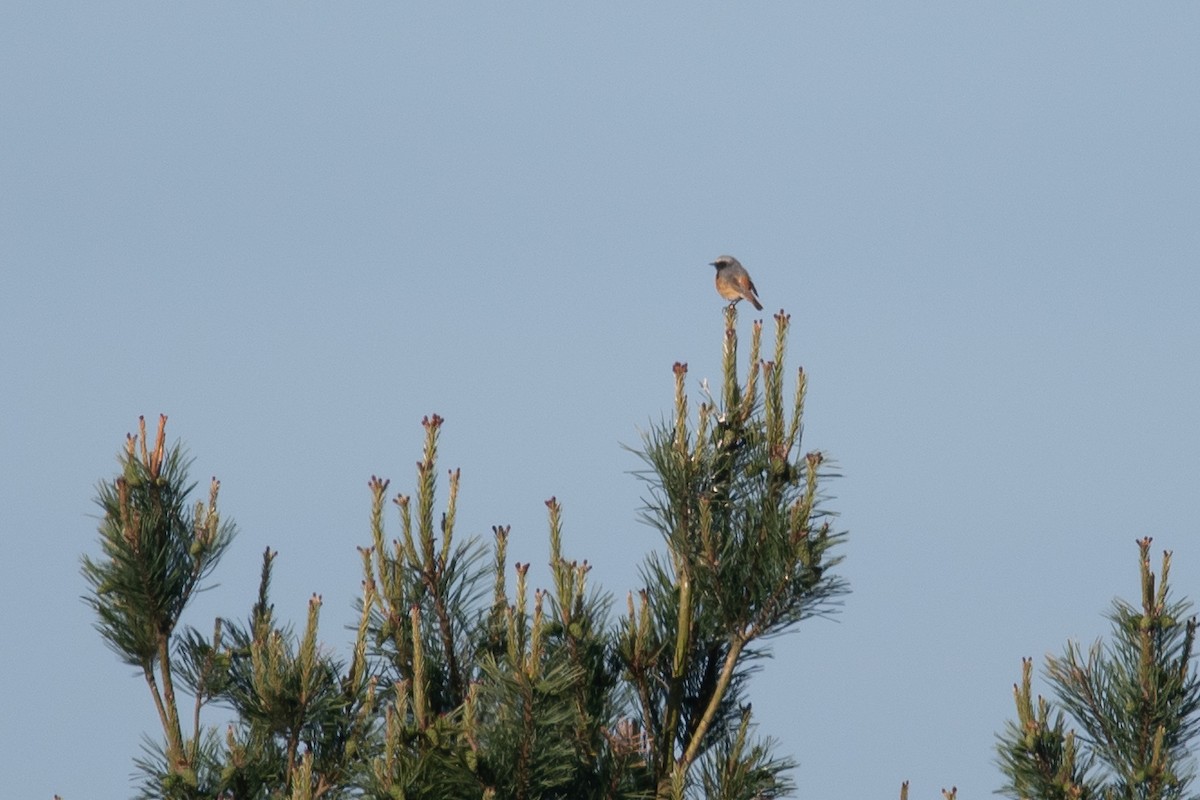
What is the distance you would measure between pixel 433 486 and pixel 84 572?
1560mm

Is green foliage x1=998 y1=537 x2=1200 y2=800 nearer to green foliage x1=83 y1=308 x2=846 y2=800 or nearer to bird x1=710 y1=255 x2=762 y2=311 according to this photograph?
green foliage x1=83 y1=308 x2=846 y2=800

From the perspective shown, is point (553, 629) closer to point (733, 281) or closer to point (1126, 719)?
point (1126, 719)

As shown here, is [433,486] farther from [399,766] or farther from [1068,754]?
[1068,754]

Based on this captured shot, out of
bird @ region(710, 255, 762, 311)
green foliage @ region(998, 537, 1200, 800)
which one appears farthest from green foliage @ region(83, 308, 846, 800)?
bird @ region(710, 255, 762, 311)

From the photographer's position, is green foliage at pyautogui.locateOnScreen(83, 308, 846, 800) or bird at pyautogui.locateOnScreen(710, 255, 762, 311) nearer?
green foliage at pyautogui.locateOnScreen(83, 308, 846, 800)

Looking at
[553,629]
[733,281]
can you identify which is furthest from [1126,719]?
[733,281]

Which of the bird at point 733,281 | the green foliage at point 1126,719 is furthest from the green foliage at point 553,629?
the bird at point 733,281

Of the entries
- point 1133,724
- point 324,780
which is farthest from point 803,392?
point 324,780

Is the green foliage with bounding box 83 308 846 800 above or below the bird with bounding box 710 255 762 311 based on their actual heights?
below

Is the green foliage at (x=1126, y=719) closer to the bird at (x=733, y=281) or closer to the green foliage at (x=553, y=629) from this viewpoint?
the green foliage at (x=553, y=629)

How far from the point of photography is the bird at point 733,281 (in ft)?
53.9

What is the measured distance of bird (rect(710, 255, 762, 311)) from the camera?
16.4m

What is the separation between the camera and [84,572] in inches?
249

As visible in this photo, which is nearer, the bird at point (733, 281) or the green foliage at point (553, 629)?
the green foliage at point (553, 629)
